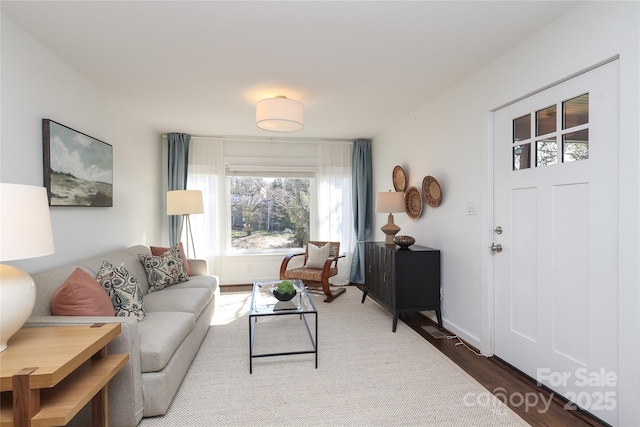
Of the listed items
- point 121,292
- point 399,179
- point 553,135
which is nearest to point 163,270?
point 121,292

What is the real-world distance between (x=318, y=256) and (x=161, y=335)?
2779mm

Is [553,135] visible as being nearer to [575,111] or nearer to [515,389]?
[575,111]

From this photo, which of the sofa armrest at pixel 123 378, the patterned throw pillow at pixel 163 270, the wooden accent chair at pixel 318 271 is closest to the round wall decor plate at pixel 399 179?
the wooden accent chair at pixel 318 271

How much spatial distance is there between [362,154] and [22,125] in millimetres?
4141

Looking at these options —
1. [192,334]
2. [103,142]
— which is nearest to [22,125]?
[103,142]

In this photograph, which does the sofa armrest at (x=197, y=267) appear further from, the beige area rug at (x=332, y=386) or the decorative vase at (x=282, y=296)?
the decorative vase at (x=282, y=296)

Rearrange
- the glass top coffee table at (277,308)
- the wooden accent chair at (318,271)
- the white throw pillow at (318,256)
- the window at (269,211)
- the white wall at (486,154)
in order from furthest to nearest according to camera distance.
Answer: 1. the window at (269,211)
2. the white throw pillow at (318,256)
3. the wooden accent chair at (318,271)
4. the glass top coffee table at (277,308)
5. the white wall at (486,154)

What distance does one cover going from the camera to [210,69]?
2.62m

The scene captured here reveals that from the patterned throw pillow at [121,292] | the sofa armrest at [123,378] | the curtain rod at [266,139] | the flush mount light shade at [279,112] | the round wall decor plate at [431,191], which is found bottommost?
the sofa armrest at [123,378]

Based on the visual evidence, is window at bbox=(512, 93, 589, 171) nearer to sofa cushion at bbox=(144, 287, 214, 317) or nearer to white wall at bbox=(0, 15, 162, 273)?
sofa cushion at bbox=(144, 287, 214, 317)

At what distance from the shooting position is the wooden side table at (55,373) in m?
1.14

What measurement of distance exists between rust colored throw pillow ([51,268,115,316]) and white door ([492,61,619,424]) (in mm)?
2801

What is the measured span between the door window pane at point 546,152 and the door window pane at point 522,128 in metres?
0.13

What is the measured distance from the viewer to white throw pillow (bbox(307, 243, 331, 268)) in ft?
14.9
